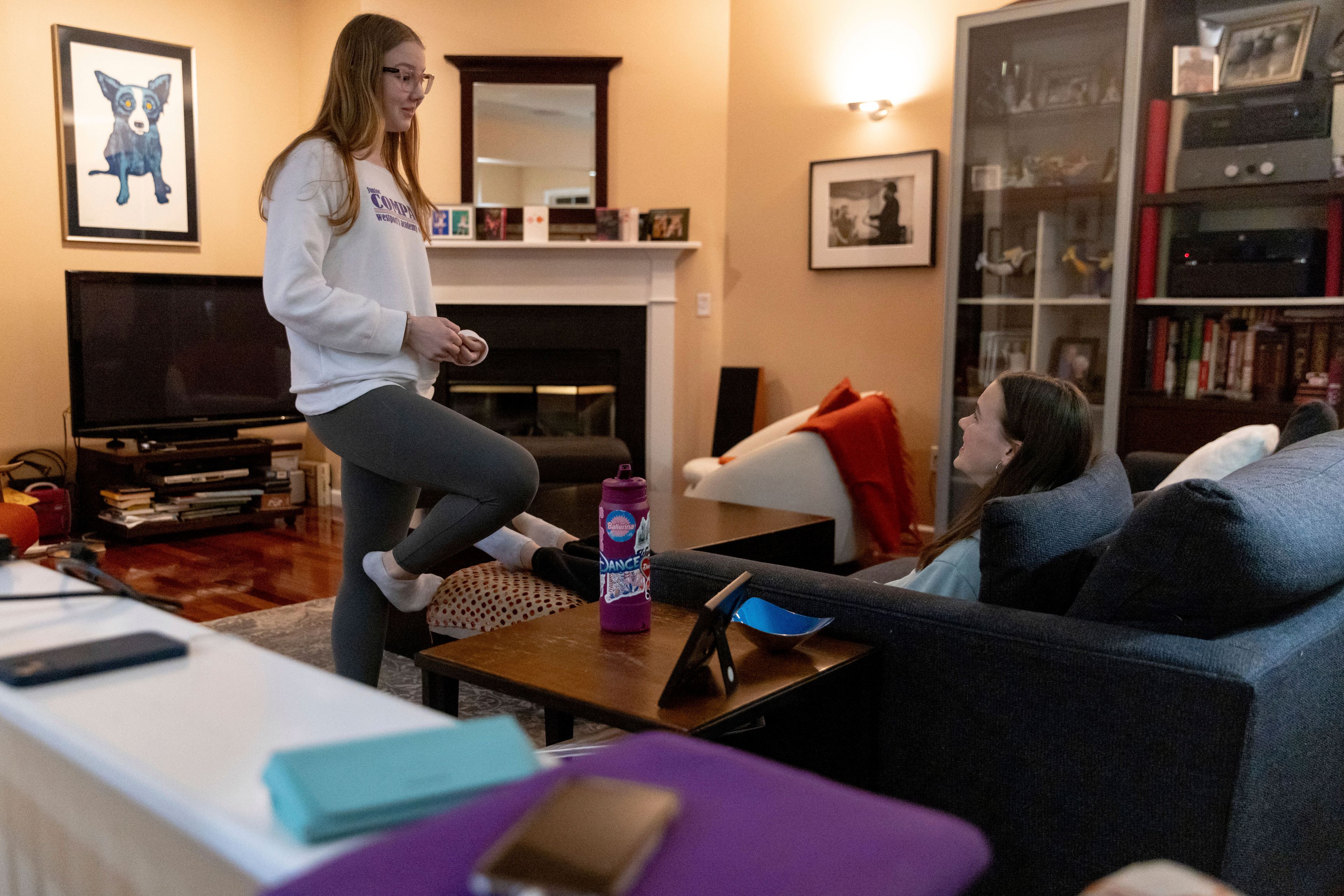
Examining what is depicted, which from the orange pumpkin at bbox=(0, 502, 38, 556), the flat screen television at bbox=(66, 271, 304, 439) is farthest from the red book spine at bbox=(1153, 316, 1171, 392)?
the flat screen television at bbox=(66, 271, 304, 439)

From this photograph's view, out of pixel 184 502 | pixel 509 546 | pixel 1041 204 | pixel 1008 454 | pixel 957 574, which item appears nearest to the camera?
pixel 957 574

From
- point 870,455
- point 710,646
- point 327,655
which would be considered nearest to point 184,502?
point 327,655

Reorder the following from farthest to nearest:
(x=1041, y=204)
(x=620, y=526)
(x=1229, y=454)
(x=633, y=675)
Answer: (x=1041, y=204), (x=1229, y=454), (x=620, y=526), (x=633, y=675)

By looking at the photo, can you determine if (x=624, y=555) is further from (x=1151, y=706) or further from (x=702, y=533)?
(x=702, y=533)

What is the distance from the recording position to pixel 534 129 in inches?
202

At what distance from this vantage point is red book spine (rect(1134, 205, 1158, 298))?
3670mm

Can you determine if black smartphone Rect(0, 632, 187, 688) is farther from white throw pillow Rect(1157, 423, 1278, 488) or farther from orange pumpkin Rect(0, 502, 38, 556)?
white throw pillow Rect(1157, 423, 1278, 488)

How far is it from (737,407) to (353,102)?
345 cm

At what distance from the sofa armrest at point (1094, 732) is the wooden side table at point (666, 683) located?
0.06m

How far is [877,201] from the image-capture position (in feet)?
15.8

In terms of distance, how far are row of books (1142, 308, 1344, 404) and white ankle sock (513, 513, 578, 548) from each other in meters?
2.26

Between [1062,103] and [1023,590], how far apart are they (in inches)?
117

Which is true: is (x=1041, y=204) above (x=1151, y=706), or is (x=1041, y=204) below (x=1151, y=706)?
above

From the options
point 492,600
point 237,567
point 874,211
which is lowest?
point 237,567
